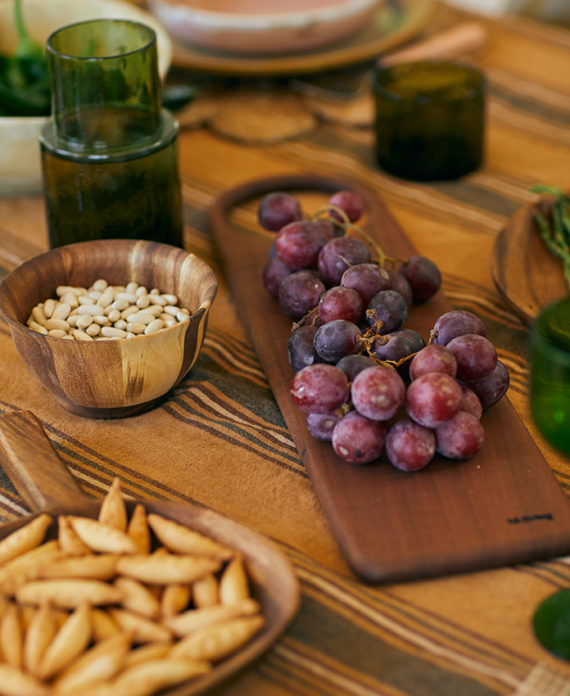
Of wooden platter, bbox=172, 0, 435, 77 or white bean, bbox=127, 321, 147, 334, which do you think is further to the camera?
wooden platter, bbox=172, 0, 435, 77

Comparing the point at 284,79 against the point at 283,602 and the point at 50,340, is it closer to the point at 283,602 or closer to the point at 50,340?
Answer: the point at 50,340

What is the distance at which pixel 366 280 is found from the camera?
697 millimetres

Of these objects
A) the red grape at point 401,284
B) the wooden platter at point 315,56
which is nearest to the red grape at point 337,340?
the red grape at point 401,284

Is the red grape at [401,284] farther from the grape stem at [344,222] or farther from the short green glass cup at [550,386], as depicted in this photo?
the short green glass cup at [550,386]

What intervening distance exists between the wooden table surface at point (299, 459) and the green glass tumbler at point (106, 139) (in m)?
0.12

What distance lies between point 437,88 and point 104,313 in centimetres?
51

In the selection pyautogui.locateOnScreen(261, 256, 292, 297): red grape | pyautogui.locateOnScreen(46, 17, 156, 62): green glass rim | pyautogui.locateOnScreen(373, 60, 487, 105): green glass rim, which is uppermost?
pyautogui.locateOnScreen(46, 17, 156, 62): green glass rim

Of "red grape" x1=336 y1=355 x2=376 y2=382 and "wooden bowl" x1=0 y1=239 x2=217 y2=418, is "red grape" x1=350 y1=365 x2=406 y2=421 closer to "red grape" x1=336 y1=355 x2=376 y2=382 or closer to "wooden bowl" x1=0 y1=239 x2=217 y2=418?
"red grape" x1=336 y1=355 x2=376 y2=382

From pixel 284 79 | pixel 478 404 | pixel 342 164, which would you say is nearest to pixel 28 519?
pixel 478 404

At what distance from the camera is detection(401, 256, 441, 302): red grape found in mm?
781

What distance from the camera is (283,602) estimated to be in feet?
1.63

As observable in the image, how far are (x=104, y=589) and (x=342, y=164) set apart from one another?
0.72 m

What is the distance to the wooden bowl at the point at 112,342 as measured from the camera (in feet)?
2.08

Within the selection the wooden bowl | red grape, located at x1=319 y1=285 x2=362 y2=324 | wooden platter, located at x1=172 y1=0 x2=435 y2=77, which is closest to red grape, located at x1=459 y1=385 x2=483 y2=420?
red grape, located at x1=319 y1=285 x2=362 y2=324
